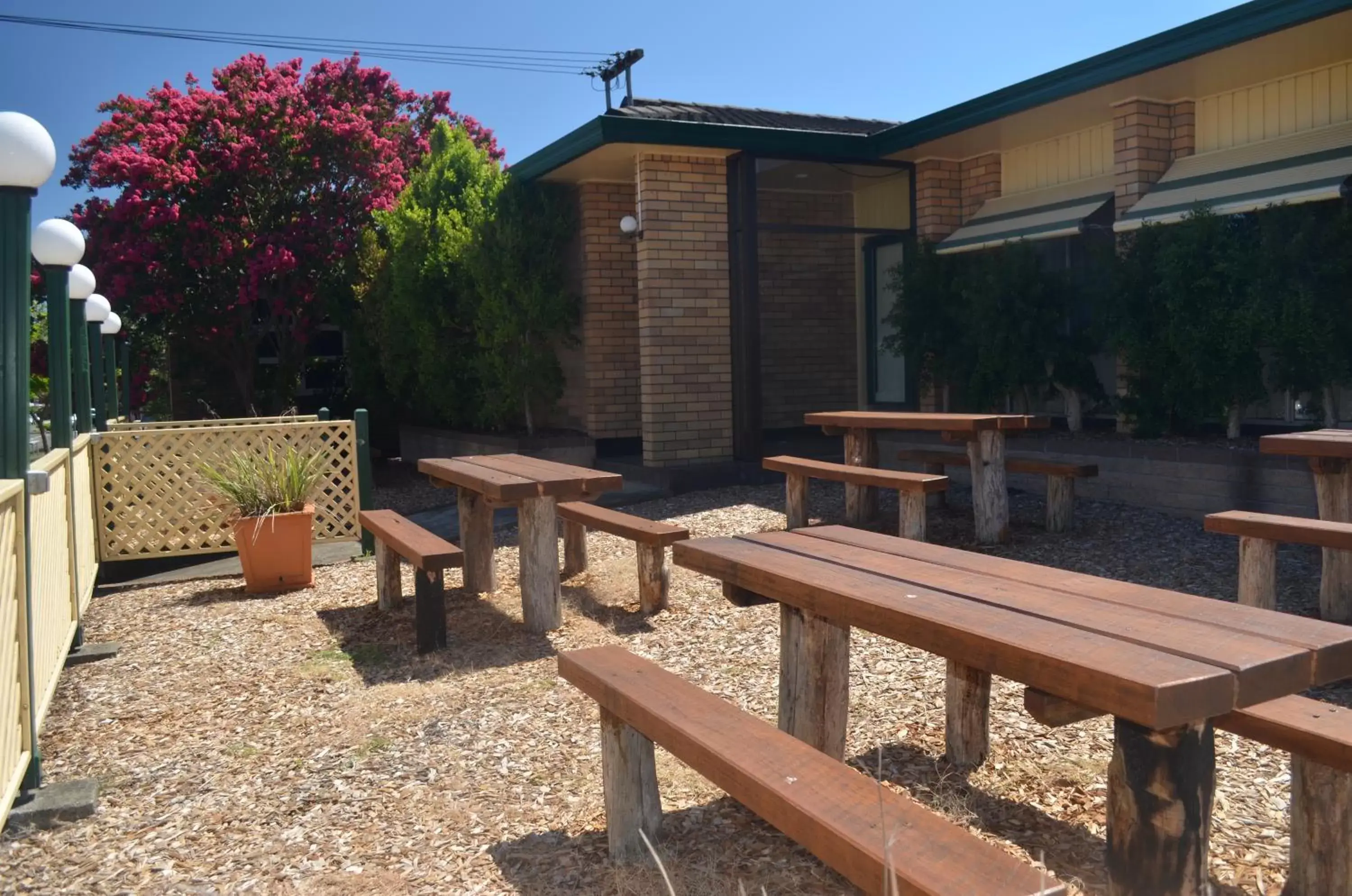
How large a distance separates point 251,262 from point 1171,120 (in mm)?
9645

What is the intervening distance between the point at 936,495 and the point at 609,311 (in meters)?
4.25

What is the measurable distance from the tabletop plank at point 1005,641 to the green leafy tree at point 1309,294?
187 inches

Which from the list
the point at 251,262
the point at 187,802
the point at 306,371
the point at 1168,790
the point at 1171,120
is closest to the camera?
the point at 1168,790

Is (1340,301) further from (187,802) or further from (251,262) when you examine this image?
(251,262)

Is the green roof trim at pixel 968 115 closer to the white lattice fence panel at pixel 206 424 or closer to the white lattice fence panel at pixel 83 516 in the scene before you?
the white lattice fence panel at pixel 206 424

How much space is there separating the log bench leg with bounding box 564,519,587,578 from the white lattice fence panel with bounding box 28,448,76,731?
8.72 ft

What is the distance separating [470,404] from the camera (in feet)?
39.8

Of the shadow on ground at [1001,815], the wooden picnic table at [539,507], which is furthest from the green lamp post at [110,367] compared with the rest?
the shadow on ground at [1001,815]

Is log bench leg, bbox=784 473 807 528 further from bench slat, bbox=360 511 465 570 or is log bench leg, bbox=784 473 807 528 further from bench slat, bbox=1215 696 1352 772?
bench slat, bbox=1215 696 1352 772

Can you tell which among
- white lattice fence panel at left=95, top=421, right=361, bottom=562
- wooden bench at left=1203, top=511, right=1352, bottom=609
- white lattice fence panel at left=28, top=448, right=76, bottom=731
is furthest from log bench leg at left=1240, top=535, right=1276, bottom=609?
white lattice fence panel at left=95, top=421, right=361, bottom=562

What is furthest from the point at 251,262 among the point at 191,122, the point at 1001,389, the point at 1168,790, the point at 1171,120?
the point at 1168,790

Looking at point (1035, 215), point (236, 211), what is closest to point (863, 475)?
point (1035, 215)

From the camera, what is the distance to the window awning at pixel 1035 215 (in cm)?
873

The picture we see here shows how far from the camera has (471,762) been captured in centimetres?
367
